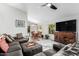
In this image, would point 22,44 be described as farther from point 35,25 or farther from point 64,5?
point 64,5

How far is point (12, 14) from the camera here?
2105mm

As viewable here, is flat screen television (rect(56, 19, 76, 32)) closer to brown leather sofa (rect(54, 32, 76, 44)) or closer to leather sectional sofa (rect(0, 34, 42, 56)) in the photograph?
brown leather sofa (rect(54, 32, 76, 44))

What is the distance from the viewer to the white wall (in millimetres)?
2051

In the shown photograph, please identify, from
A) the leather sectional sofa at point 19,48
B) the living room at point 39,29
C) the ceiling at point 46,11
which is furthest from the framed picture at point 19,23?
the leather sectional sofa at point 19,48

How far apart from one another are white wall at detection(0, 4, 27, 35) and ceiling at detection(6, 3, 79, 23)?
0.36ft

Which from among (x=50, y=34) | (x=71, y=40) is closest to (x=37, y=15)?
(x=50, y=34)

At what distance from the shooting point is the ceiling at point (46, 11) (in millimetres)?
2038

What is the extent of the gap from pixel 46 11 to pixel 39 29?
0.43 metres

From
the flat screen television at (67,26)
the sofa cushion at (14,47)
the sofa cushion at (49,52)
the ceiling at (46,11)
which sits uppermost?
the ceiling at (46,11)

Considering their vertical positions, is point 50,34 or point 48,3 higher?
point 48,3

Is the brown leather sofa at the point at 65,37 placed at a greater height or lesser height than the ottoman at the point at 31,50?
greater

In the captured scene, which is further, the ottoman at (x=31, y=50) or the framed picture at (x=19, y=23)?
the framed picture at (x=19, y=23)

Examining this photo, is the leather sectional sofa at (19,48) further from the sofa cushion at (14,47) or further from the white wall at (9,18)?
the white wall at (9,18)

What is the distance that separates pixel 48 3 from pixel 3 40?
4.08 ft
